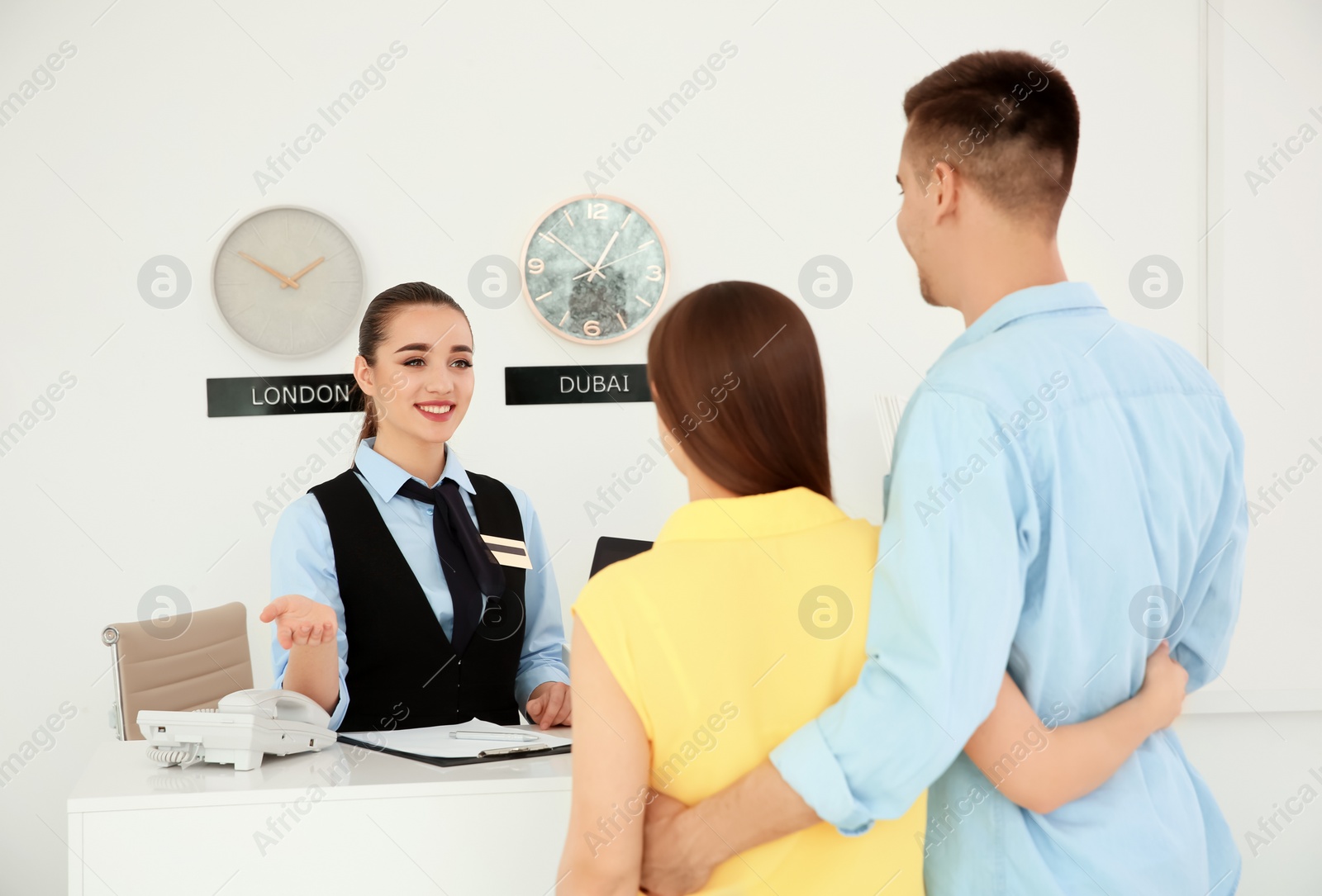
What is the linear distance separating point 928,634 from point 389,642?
5.17 feet

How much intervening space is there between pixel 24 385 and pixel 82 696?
1116mm

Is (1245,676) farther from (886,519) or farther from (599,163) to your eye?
(886,519)

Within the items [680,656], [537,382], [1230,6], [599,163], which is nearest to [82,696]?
[537,382]

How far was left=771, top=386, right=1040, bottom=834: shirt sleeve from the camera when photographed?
1.06 meters

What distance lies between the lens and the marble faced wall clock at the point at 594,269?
144 inches

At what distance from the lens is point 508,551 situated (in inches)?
101

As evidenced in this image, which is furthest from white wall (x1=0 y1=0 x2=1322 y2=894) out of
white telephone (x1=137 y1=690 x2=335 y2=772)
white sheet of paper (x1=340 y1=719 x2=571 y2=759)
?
white telephone (x1=137 y1=690 x2=335 y2=772)

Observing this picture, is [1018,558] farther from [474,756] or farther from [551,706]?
[551,706]

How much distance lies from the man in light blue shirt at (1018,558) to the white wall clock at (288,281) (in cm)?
268

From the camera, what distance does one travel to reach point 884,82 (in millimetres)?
3836

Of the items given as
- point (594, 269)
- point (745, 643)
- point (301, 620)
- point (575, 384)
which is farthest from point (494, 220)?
point (745, 643)

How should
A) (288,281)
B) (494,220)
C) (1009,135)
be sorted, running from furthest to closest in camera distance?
(494,220) → (288,281) → (1009,135)

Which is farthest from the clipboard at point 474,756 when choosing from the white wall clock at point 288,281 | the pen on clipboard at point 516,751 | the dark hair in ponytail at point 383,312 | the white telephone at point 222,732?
the white wall clock at point 288,281

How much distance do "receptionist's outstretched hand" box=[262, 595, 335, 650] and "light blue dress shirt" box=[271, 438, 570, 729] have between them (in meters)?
0.24
